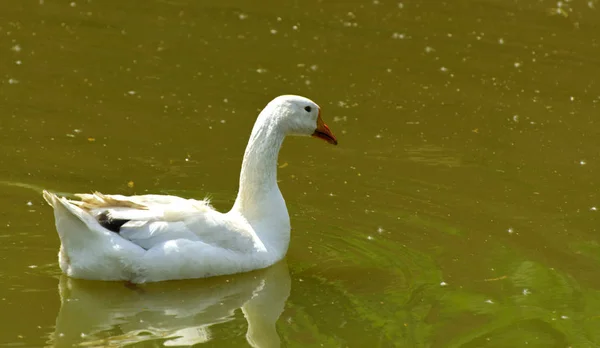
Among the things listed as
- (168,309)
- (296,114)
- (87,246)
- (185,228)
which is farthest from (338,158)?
(87,246)

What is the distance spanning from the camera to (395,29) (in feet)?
56.8

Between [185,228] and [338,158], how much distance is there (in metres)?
3.59

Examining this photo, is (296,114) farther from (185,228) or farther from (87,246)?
(87,246)

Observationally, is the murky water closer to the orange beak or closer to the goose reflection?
the goose reflection

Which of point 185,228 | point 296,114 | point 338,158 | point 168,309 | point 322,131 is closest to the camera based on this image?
point 168,309

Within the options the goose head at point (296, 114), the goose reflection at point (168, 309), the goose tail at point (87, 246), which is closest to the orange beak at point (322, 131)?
the goose head at point (296, 114)

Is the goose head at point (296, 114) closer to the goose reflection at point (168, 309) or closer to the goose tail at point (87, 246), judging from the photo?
the goose reflection at point (168, 309)

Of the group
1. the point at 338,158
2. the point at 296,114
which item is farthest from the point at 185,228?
the point at 338,158

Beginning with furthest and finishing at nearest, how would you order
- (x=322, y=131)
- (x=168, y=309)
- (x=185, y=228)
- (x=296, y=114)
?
(x=322, y=131) < (x=296, y=114) < (x=185, y=228) < (x=168, y=309)

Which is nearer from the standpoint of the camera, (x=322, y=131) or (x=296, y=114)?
(x=296, y=114)

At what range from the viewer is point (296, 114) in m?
9.90

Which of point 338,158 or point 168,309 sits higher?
point 338,158

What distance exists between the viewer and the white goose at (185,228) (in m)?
8.70

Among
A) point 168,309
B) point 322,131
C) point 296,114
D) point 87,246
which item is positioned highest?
point 296,114
